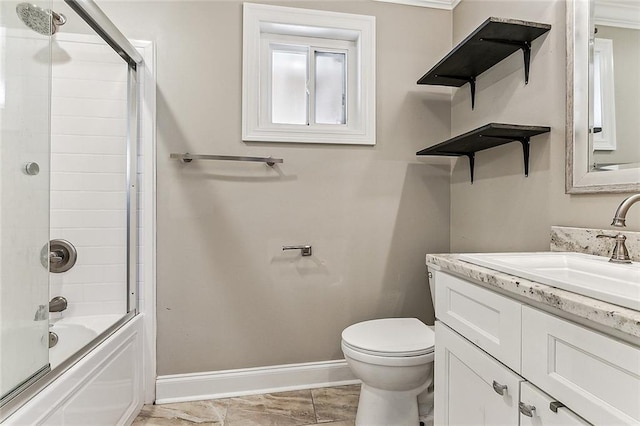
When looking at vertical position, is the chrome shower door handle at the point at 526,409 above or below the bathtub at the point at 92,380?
above

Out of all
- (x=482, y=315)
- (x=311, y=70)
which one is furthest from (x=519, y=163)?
(x=311, y=70)

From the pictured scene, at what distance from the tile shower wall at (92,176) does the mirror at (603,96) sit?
6.60ft

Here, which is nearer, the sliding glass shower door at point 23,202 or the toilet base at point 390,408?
the sliding glass shower door at point 23,202

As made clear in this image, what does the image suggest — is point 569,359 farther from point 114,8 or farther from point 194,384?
point 114,8

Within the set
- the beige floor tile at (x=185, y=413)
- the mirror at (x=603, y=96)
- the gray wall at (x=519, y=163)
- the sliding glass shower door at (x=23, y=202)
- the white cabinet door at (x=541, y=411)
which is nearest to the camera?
the white cabinet door at (x=541, y=411)

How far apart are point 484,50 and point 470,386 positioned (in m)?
1.42

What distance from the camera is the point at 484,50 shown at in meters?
1.55

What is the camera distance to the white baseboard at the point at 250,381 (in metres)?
1.79

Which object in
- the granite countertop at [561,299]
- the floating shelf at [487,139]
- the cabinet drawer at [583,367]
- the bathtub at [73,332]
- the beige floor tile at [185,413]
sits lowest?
the beige floor tile at [185,413]

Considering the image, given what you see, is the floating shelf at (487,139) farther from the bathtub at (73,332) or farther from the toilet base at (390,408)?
the bathtub at (73,332)

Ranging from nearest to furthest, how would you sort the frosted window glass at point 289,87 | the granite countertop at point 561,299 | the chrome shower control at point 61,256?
1. the granite countertop at point 561,299
2. the chrome shower control at point 61,256
3. the frosted window glass at point 289,87

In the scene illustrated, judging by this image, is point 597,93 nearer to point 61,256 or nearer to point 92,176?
point 92,176

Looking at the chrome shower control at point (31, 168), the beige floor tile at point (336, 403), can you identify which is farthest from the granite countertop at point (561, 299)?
the chrome shower control at point (31, 168)

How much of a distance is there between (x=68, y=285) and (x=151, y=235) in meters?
0.50
